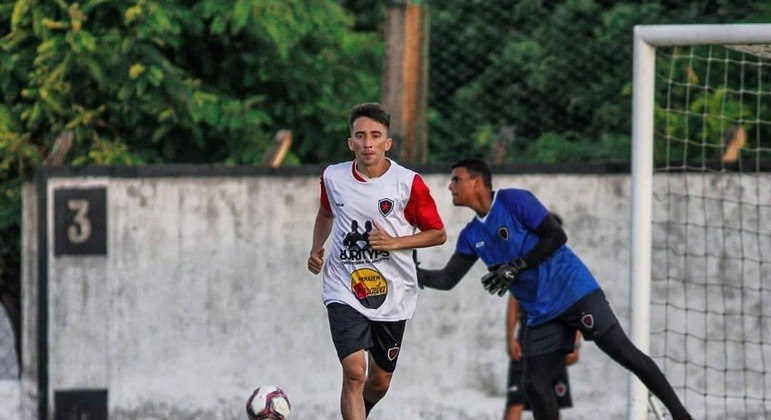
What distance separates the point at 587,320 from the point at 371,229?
5.96ft

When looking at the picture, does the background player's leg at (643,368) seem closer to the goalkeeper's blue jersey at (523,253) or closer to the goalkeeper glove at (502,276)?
the goalkeeper's blue jersey at (523,253)

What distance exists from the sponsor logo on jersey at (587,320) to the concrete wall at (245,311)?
264cm

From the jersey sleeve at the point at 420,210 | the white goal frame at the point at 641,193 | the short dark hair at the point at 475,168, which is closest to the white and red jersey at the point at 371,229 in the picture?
the jersey sleeve at the point at 420,210

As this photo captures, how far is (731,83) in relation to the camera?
1390 centimetres

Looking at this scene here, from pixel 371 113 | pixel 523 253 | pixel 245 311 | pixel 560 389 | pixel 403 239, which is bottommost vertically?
pixel 560 389

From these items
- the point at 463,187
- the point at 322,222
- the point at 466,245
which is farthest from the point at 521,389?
the point at 322,222

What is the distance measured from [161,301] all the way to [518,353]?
2790mm

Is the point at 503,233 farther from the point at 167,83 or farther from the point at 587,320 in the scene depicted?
the point at 167,83

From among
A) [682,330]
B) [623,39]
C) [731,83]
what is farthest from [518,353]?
[623,39]

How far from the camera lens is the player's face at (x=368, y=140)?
7816 mm

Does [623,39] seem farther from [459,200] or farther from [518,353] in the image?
[459,200]

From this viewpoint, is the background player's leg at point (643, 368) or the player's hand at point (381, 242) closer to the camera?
the player's hand at point (381, 242)

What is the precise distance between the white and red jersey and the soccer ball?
0.62 metres

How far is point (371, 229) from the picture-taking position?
7918mm
